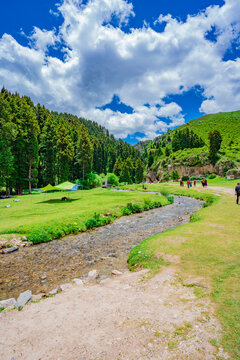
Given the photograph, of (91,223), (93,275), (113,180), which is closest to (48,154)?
(113,180)

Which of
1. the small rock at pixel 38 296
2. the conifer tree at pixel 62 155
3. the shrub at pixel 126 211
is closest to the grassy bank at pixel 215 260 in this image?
the small rock at pixel 38 296

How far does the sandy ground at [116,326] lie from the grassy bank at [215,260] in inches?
13.2

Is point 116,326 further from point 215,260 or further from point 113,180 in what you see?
point 113,180

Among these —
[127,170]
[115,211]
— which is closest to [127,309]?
[115,211]

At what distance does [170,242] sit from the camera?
10812 mm

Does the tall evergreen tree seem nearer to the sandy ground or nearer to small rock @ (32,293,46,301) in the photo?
the sandy ground

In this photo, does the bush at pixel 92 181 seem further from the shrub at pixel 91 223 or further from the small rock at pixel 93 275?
the small rock at pixel 93 275

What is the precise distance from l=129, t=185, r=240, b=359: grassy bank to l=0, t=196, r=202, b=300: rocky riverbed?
1.99m

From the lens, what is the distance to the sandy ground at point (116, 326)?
3.58 metres

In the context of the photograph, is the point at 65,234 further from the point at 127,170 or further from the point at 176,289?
the point at 127,170

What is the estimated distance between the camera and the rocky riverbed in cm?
849

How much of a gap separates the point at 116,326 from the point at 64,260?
7632 mm

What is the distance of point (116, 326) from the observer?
4.38 meters

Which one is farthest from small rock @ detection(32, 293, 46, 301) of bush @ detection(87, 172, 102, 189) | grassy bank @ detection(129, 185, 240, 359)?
bush @ detection(87, 172, 102, 189)
